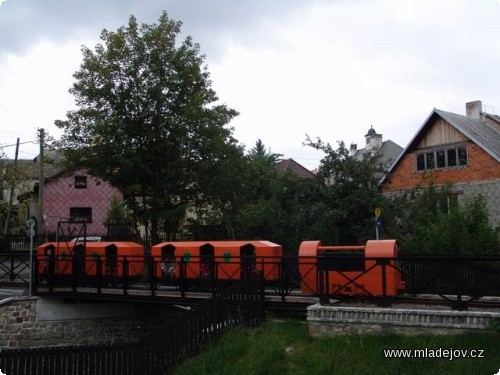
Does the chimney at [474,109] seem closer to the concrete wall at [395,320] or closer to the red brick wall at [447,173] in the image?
the red brick wall at [447,173]

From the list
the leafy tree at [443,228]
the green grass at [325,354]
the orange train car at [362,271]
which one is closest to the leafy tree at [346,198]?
the leafy tree at [443,228]

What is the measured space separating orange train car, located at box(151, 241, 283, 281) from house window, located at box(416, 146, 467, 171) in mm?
16121

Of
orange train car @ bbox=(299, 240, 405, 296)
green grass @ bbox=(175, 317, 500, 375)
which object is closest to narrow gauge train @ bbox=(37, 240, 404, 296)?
orange train car @ bbox=(299, 240, 405, 296)

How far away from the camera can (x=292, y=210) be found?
2428 centimetres

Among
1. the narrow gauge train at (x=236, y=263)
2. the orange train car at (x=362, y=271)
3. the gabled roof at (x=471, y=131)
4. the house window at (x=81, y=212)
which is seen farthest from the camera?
the house window at (x=81, y=212)

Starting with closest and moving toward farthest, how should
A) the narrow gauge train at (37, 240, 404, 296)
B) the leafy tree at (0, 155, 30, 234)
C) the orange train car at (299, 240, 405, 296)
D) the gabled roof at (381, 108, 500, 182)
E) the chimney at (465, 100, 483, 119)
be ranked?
the orange train car at (299, 240, 405, 296) < the narrow gauge train at (37, 240, 404, 296) < the gabled roof at (381, 108, 500, 182) < the chimney at (465, 100, 483, 119) < the leafy tree at (0, 155, 30, 234)

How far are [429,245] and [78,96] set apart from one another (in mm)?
17083

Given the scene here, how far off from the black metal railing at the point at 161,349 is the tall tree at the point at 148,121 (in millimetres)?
13010

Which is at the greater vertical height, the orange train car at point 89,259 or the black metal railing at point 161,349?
the orange train car at point 89,259

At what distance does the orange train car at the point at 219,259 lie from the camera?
1644 centimetres

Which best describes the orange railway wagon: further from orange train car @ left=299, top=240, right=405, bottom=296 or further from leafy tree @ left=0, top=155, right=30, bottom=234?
leafy tree @ left=0, top=155, right=30, bottom=234

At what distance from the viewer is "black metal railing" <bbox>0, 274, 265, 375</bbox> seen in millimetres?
12562

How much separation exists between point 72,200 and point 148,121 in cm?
2295

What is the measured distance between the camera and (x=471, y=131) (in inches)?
1166
